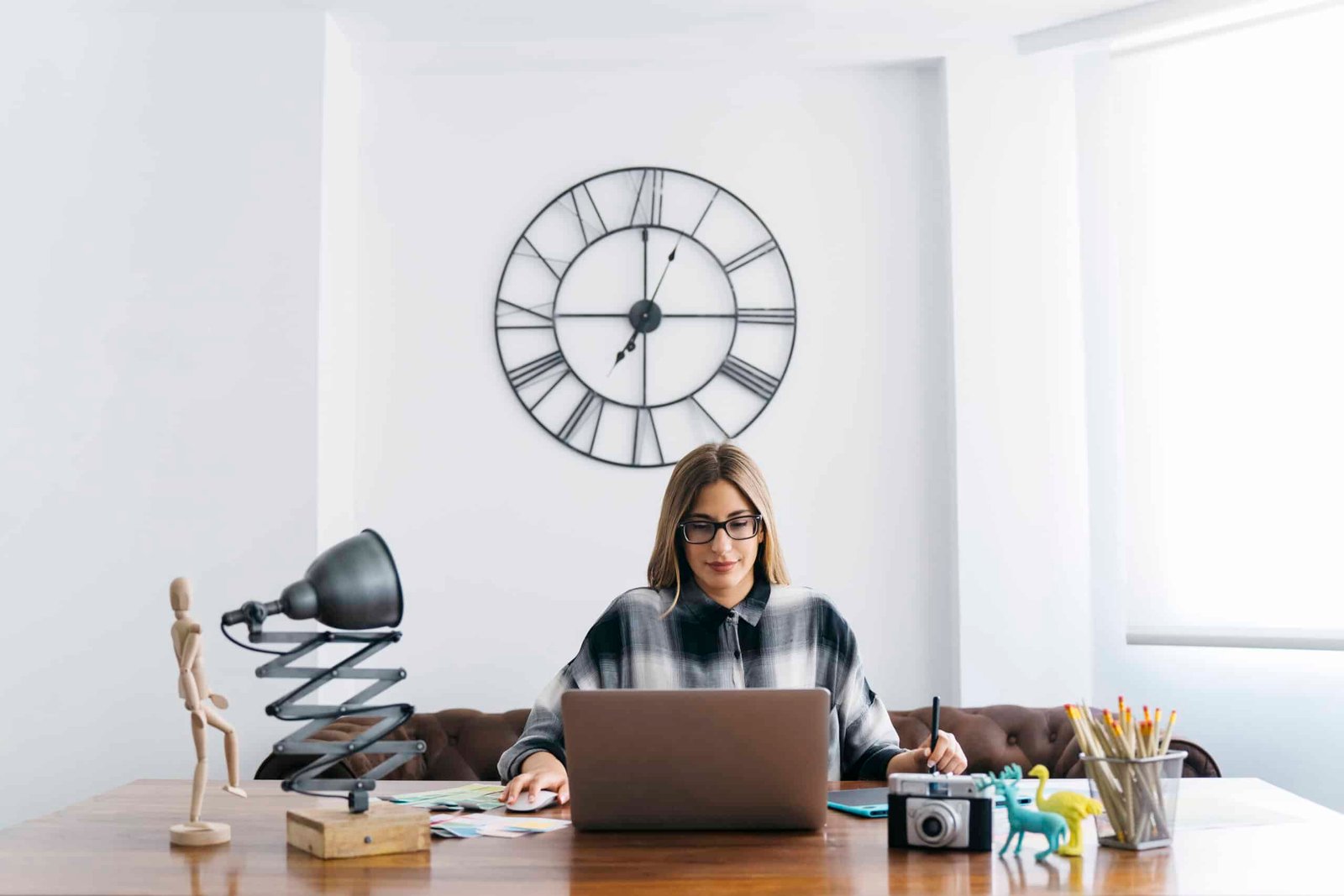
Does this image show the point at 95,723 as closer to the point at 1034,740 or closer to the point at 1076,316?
the point at 1034,740

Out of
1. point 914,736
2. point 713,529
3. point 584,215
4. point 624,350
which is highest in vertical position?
point 584,215

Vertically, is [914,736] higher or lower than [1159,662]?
lower

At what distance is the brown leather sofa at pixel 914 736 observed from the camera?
287cm

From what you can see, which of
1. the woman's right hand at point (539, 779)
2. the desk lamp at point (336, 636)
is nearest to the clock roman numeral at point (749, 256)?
the woman's right hand at point (539, 779)

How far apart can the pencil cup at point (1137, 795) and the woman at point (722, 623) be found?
77 centimetres

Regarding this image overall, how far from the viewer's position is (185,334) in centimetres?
309

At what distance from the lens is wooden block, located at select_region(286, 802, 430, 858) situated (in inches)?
55.4

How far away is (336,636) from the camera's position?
4.83 feet

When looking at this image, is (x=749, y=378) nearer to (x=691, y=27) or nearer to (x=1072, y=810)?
(x=691, y=27)

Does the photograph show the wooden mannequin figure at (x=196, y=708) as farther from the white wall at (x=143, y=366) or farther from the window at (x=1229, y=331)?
the window at (x=1229, y=331)

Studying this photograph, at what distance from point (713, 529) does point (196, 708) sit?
3.44 ft

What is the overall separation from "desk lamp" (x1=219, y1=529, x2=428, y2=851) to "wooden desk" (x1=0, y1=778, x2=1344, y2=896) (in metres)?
0.10

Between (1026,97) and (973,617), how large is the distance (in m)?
1.41

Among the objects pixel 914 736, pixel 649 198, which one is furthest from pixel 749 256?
pixel 914 736
